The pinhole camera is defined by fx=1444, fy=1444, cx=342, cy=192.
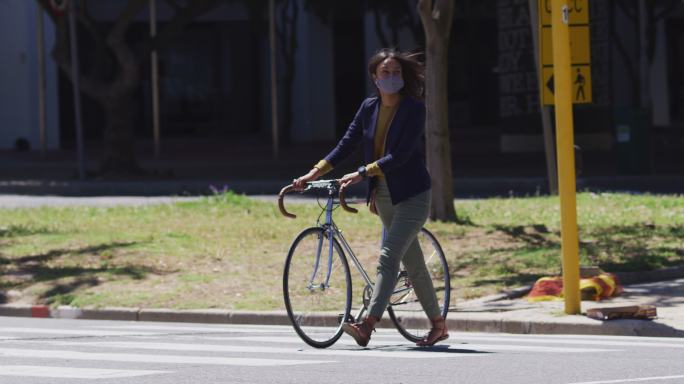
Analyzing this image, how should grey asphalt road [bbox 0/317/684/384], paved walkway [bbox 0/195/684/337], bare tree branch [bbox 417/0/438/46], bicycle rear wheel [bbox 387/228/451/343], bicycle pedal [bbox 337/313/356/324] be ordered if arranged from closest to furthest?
1. grey asphalt road [bbox 0/317/684/384]
2. bicycle pedal [bbox 337/313/356/324]
3. bicycle rear wheel [bbox 387/228/451/343]
4. paved walkway [bbox 0/195/684/337]
5. bare tree branch [bbox 417/0/438/46]

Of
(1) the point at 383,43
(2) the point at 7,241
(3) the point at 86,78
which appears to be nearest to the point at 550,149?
(2) the point at 7,241

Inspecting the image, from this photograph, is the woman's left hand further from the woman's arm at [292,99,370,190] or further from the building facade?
the building facade

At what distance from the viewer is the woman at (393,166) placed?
9.37 meters

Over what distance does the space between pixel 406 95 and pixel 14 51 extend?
106 feet

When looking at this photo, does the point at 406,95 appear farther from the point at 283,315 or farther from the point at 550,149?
the point at 550,149

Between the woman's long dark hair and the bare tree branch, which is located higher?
the bare tree branch

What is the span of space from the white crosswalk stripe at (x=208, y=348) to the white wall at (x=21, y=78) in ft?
95.0

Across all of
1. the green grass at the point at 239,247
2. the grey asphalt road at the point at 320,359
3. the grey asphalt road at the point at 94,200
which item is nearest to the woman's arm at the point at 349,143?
the grey asphalt road at the point at 320,359

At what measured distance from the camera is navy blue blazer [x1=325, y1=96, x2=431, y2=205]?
30.5 ft

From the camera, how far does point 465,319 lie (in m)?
11.4

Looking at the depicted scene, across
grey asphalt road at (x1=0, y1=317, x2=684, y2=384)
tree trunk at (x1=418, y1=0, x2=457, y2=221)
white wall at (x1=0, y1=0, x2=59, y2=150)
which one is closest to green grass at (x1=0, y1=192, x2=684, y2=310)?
tree trunk at (x1=418, y1=0, x2=457, y2=221)

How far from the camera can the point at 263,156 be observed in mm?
35906

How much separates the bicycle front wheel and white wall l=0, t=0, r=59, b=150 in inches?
1218

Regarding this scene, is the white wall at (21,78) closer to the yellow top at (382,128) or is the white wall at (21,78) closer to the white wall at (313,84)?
the white wall at (313,84)
